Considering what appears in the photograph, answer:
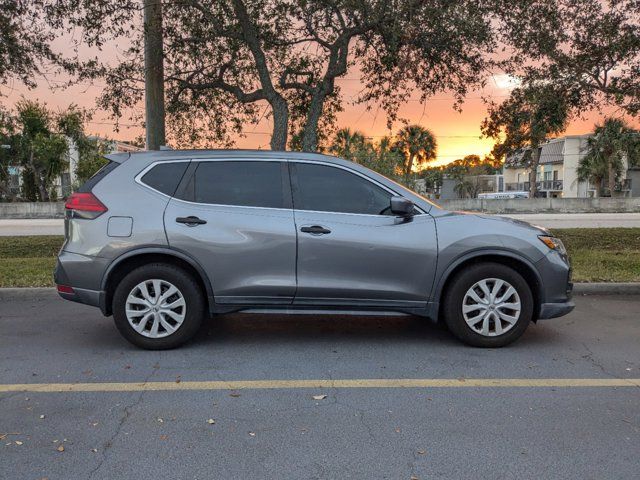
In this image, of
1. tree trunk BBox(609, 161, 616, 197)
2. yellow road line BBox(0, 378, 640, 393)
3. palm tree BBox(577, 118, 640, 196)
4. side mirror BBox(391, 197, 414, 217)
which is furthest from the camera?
tree trunk BBox(609, 161, 616, 197)

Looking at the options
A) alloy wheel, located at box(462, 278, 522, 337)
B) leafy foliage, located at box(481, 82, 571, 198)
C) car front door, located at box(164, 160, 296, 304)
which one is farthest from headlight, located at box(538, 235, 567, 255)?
leafy foliage, located at box(481, 82, 571, 198)

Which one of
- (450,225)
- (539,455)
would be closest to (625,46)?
(450,225)

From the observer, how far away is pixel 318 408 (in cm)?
368

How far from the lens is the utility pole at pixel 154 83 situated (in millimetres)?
9914

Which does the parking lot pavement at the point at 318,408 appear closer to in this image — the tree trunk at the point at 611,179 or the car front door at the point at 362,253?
the car front door at the point at 362,253

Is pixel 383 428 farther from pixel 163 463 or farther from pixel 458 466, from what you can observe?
pixel 163 463

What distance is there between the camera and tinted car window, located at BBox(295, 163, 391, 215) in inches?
196

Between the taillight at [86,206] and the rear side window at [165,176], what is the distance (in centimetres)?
45

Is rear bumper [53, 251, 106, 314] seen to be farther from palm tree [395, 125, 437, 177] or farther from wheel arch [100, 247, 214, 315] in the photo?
palm tree [395, 125, 437, 177]

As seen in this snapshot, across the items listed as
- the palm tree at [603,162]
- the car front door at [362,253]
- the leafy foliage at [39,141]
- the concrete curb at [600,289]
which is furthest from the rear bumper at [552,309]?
the palm tree at [603,162]

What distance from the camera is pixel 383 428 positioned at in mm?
3377

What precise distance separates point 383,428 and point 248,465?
909 mm

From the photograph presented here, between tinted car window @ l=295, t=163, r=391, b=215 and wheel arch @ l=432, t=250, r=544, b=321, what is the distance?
795 millimetres

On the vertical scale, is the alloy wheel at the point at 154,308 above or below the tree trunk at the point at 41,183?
below
